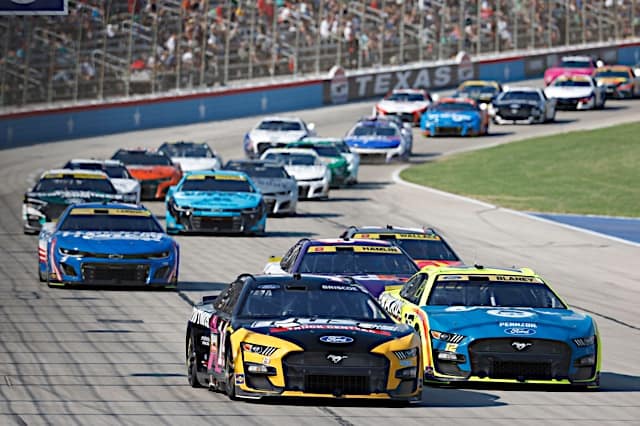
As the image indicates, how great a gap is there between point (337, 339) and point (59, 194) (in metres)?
16.2

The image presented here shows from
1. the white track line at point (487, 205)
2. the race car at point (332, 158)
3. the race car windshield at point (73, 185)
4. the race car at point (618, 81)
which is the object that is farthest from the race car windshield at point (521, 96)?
the race car windshield at point (73, 185)

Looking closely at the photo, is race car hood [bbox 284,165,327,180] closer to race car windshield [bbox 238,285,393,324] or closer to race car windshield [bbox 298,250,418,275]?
race car windshield [bbox 298,250,418,275]

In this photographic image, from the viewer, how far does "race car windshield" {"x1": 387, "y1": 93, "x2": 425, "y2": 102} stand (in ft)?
178

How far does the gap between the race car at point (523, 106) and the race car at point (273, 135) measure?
11926 millimetres

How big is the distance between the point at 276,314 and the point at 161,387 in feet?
4.04

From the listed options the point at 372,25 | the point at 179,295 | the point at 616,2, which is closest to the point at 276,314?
the point at 179,295

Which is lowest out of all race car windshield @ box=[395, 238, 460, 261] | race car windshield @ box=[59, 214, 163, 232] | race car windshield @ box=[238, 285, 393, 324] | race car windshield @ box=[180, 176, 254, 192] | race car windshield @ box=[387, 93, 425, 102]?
race car windshield @ box=[387, 93, 425, 102]

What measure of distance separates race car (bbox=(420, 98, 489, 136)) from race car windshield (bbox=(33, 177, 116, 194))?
24.2m

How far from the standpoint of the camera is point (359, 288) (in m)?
12.6

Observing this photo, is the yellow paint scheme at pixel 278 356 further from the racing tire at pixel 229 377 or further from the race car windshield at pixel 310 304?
the race car windshield at pixel 310 304

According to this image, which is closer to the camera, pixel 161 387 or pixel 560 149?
pixel 161 387

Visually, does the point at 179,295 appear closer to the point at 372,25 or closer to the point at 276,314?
the point at 276,314

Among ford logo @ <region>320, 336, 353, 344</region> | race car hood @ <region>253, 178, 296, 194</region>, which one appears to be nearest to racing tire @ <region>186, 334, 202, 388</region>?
ford logo @ <region>320, 336, 353, 344</region>

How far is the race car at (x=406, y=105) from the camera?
53281mm
